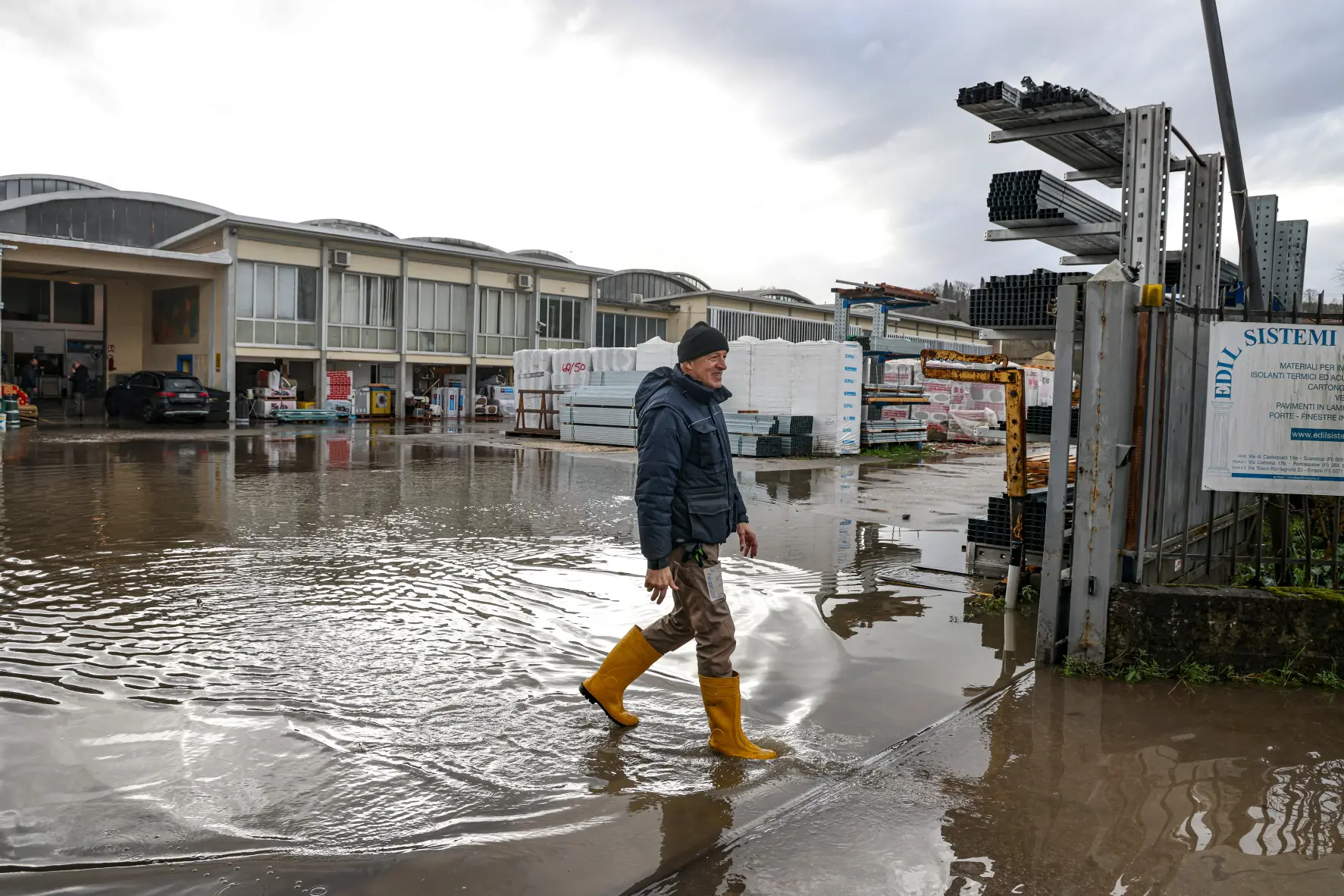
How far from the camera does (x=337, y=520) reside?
1000 centimetres

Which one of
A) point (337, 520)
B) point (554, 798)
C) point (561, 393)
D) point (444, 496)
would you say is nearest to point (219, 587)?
point (337, 520)

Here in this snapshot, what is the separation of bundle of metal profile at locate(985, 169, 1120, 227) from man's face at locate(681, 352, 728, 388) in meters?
3.70

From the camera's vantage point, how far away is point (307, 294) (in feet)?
110

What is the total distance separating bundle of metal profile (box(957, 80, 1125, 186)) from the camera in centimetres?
648

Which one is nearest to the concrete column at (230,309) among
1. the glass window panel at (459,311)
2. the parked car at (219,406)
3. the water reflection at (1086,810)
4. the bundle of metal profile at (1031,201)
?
the parked car at (219,406)

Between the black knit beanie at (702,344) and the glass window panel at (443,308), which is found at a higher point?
the glass window panel at (443,308)

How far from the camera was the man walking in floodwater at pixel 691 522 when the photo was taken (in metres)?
4.00

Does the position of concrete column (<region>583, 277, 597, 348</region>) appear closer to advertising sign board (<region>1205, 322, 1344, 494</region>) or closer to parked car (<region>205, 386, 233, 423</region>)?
parked car (<region>205, 386, 233, 423</region>)

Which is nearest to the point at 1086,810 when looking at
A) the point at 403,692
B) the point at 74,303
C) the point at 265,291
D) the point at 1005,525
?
the point at 403,692

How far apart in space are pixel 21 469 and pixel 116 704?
1212 cm

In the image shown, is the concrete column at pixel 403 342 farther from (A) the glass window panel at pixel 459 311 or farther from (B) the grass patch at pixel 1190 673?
(B) the grass patch at pixel 1190 673

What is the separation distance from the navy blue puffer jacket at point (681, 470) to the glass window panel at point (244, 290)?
30.9 metres

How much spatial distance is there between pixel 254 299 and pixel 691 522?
31.6m

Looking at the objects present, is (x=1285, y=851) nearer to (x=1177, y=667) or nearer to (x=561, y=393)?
(x=1177, y=667)
